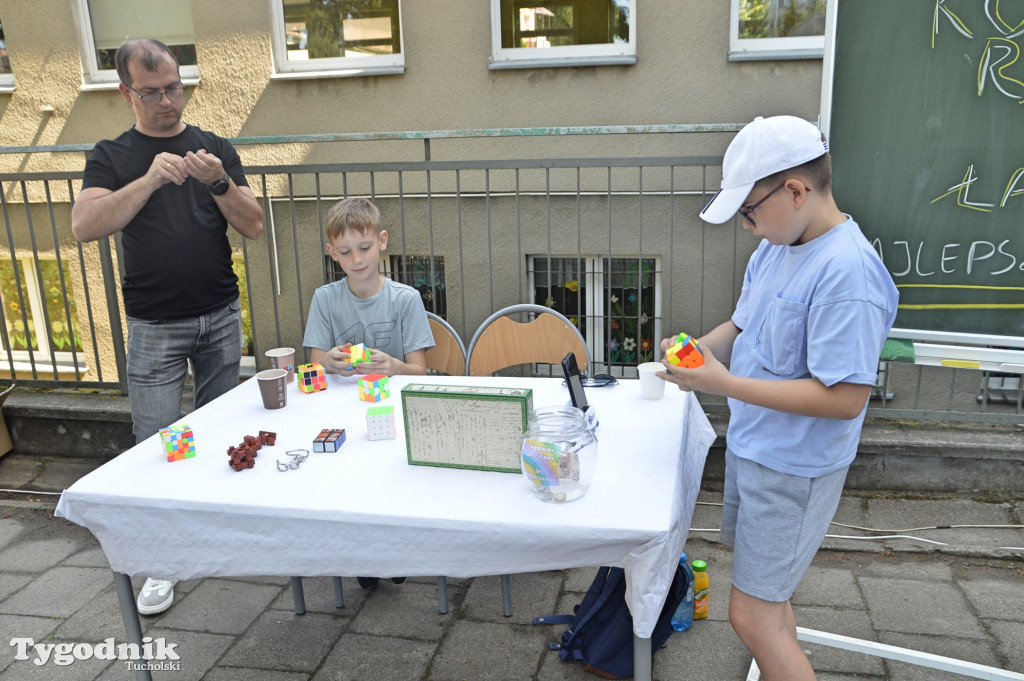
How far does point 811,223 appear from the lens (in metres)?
1.45

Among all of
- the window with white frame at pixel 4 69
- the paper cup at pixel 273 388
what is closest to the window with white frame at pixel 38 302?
the window with white frame at pixel 4 69

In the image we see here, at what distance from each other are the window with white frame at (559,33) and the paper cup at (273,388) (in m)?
4.19

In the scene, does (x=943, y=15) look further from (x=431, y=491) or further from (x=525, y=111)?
(x=525, y=111)

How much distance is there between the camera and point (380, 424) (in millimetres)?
1851

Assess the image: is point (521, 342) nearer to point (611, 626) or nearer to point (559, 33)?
point (611, 626)

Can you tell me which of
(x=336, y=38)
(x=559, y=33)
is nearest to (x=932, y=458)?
(x=559, y=33)

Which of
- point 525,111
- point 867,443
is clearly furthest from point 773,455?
point 525,111

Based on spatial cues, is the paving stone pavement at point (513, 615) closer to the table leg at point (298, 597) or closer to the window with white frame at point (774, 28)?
the table leg at point (298, 597)

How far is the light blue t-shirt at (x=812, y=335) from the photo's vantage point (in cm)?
137

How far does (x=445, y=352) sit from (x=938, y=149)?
1873 millimetres

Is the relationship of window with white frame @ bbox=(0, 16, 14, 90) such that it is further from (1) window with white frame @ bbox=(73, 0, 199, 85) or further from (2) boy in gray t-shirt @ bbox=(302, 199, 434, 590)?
(2) boy in gray t-shirt @ bbox=(302, 199, 434, 590)

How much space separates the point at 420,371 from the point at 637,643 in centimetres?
136

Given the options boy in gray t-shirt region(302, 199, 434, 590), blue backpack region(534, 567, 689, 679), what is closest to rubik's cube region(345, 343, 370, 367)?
boy in gray t-shirt region(302, 199, 434, 590)

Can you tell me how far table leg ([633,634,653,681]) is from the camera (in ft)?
4.68
